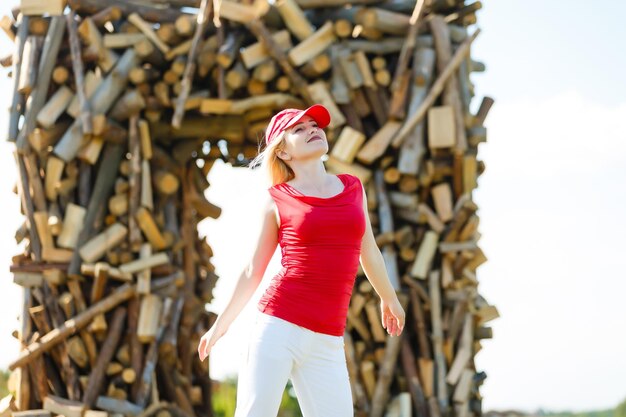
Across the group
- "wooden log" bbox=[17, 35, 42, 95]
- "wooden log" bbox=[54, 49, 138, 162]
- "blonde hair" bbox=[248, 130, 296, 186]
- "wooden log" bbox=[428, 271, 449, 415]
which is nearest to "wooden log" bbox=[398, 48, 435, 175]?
"wooden log" bbox=[428, 271, 449, 415]

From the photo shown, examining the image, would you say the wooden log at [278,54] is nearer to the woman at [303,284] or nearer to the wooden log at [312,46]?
the wooden log at [312,46]

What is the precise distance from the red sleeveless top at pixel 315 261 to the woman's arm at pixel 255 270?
0.05 m

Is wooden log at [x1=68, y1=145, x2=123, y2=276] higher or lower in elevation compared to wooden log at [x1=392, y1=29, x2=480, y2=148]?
lower

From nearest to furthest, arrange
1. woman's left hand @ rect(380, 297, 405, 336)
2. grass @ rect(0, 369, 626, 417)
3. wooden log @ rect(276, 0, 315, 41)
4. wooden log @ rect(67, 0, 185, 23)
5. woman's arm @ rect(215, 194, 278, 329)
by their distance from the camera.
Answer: woman's arm @ rect(215, 194, 278, 329), woman's left hand @ rect(380, 297, 405, 336), wooden log @ rect(276, 0, 315, 41), wooden log @ rect(67, 0, 185, 23), grass @ rect(0, 369, 626, 417)

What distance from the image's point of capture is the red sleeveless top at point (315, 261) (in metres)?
3.69

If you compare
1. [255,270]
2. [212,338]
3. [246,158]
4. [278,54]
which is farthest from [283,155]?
[278,54]

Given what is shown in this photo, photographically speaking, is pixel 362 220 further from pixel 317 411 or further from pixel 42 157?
pixel 42 157

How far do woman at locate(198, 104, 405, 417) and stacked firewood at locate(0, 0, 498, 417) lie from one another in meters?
3.79

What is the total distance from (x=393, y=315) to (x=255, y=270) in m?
0.58

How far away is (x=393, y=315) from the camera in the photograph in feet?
13.4

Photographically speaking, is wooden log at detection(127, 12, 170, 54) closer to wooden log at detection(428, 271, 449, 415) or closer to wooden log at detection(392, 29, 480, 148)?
wooden log at detection(392, 29, 480, 148)

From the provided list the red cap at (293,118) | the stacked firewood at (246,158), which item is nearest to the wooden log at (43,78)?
the stacked firewood at (246,158)

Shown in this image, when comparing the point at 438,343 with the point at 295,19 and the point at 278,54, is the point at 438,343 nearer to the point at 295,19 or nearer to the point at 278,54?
the point at 278,54

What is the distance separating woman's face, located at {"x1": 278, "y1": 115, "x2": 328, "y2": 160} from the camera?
386 cm
